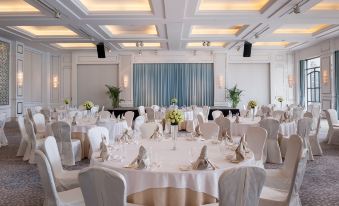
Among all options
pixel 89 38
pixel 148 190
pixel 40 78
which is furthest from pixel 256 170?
pixel 40 78

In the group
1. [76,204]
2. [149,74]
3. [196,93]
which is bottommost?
[76,204]

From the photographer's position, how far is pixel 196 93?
562 inches

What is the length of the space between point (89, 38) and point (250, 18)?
5.74 m

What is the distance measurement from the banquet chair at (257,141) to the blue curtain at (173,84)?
10.0 metres

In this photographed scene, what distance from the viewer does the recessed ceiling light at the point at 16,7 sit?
733 cm

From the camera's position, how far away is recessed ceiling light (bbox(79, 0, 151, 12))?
727 cm

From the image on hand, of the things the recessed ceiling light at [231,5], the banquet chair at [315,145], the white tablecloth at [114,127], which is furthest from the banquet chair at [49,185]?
the recessed ceiling light at [231,5]

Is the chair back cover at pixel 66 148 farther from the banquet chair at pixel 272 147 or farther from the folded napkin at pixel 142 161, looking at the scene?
the banquet chair at pixel 272 147

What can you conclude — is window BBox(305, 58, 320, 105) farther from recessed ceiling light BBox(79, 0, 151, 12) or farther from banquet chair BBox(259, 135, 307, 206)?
banquet chair BBox(259, 135, 307, 206)

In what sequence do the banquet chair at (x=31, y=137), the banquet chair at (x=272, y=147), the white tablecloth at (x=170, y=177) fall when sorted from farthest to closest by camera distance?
the banquet chair at (x=272, y=147), the banquet chair at (x=31, y=137), the white tablecloth at (x=170, y=177)

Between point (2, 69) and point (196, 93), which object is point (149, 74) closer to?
point (196, 93)

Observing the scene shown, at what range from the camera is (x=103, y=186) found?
200 centimetres

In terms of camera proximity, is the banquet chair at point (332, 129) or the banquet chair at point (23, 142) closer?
the banquet chair at point (23, 142)

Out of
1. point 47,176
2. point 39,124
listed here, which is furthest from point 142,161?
point 39,124
